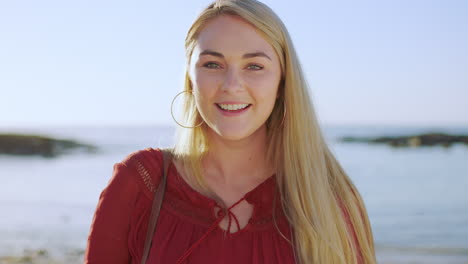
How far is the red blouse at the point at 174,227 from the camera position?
8.75 feet

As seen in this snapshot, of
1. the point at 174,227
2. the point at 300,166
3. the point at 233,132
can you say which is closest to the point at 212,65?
the point at 233,132

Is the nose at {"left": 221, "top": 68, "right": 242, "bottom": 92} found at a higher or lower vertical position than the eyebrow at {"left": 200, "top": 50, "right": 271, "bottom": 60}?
lower

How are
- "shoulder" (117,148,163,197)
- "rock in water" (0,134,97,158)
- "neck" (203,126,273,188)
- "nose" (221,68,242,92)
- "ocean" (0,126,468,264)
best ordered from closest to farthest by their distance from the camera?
"nose" (221,68,242,92) < "shoulder" (117,148,163,197) < "neck" (203,126,273,188) < "ocean" (0,126,468,264) < "rock in water" (0,134,97,158)

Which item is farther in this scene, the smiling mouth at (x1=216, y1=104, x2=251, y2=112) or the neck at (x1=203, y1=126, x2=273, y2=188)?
the neck at (x1=203, y1=126, x2=273, y2=188)

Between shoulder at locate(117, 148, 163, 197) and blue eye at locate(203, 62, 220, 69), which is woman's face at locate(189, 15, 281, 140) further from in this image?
shoulder at locate(117, 148, 163, 197)

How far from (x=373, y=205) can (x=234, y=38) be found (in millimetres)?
10952

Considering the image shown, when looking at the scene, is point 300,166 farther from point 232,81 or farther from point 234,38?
point 234,38

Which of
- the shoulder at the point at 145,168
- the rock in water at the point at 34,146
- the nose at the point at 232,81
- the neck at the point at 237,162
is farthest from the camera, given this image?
the rock in water at the point at 34,146

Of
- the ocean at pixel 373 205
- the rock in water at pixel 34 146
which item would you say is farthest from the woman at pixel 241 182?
the rock in water at pixel 34 146

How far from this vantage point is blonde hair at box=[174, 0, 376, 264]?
2.72 metres

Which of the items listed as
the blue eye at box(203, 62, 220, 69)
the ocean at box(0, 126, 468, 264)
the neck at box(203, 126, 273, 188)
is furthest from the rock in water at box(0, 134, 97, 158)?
the blue eye at box(203, 62, 220, 69)

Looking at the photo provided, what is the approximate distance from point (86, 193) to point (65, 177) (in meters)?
4.44

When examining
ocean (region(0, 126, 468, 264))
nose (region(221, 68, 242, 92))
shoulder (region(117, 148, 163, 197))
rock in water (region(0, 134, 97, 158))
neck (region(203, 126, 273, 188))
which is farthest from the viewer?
rock in water (region(0, 134, 97, 158))

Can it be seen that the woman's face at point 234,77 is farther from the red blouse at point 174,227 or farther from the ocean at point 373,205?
the ocean at point 373,205
